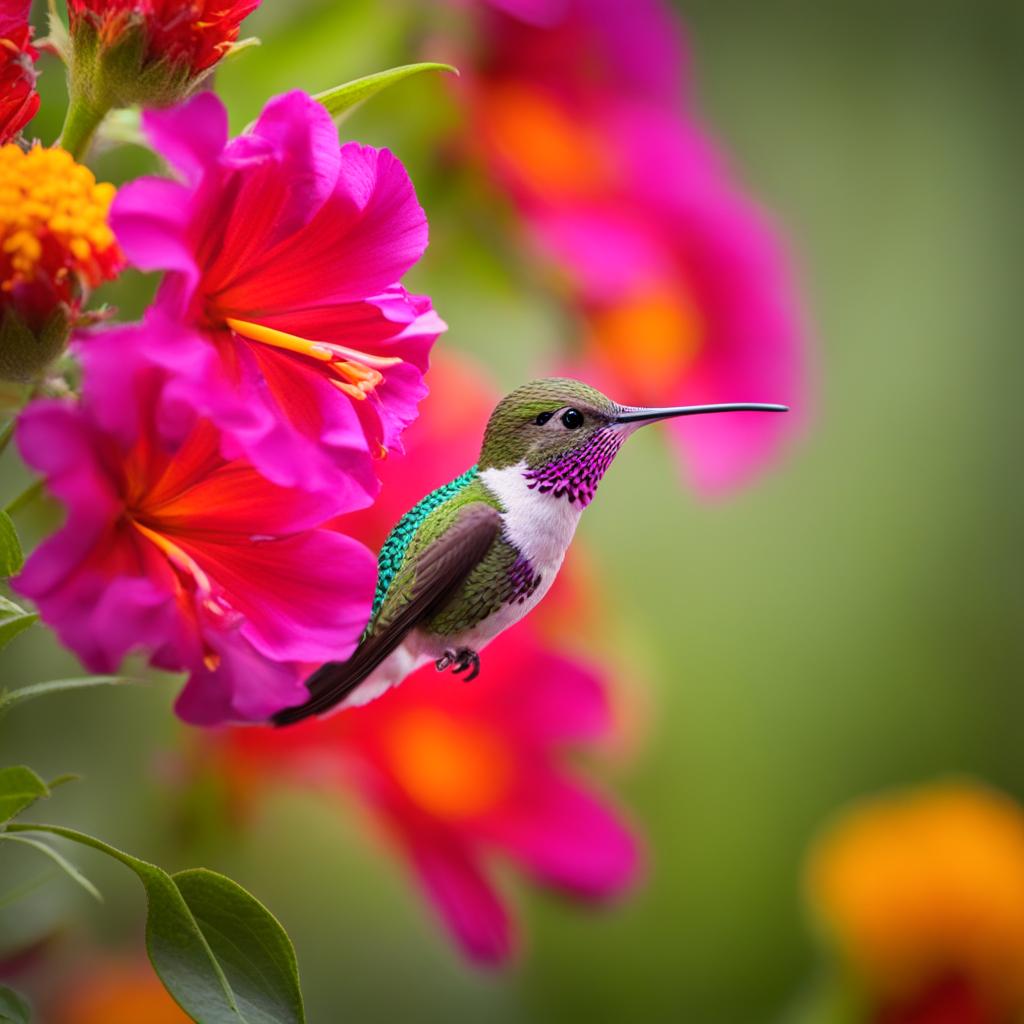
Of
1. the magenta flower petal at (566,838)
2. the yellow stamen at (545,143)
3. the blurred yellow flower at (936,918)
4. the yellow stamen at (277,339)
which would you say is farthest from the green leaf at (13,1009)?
the blurred yellow flower at (936,918)

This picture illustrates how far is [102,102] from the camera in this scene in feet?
0.76

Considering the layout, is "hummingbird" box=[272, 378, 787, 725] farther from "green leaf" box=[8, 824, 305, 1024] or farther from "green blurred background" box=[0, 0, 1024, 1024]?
"green blurred background" box=[0, 0, 1024, 1024]

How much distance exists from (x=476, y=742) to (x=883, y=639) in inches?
34.4

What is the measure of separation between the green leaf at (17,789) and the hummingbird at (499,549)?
56 mm

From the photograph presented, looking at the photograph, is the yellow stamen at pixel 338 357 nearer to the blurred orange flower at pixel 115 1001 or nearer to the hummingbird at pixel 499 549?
the hummingbird at pixel 499 549

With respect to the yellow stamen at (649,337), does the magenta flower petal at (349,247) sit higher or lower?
higher

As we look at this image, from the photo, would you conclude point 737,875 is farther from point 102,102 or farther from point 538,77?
point 102,102

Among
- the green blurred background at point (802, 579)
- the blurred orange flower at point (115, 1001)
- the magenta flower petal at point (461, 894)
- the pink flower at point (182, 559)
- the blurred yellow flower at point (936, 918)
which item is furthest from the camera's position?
the green blurred background at point (802, 579)

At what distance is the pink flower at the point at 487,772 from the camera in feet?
1.49

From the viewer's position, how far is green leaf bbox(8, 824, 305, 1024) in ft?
0.76

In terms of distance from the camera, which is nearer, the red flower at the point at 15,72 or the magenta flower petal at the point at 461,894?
the red flower at the point at 15,72

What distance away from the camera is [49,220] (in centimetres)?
20

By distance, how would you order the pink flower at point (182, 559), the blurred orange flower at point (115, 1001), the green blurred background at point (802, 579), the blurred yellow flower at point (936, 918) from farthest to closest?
the green blurred background at point (802, 579), the blurred yellow flower at point (936, 918), the blurred orange flower at point (115, 1001), the pink flower at point (182, 559)

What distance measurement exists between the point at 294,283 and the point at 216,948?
116 millimetres
